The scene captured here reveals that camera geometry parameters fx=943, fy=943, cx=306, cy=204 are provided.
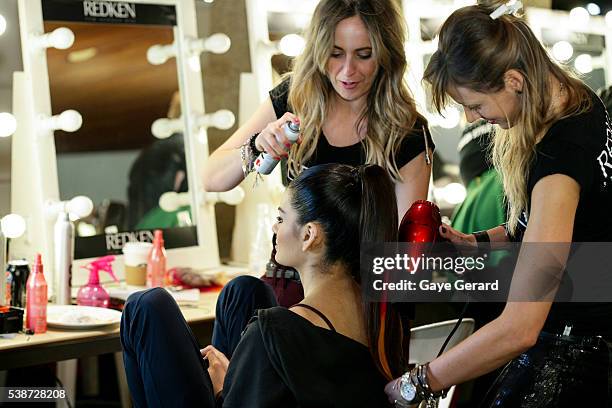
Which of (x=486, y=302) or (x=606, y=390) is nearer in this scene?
(x=606, y=390)

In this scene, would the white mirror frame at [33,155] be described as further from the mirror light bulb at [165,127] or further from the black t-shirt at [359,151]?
the black t-shirt at [359,151]

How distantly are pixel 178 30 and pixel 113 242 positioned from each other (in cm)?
70

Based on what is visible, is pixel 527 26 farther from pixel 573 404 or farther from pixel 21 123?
pixel 21 123

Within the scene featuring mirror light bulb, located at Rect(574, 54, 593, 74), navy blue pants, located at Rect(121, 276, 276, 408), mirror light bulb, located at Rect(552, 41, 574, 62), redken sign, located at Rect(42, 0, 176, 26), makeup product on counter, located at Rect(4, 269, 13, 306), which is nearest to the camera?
navy blue pants, located at Rect(121, 276, 276, 408)

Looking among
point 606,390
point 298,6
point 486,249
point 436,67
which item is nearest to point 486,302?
point 486,249

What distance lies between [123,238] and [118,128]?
1.06 ft

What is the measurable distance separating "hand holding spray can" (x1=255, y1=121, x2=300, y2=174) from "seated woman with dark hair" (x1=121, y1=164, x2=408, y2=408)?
0.15 metres

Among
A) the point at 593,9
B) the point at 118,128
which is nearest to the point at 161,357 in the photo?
→ the point at 118,128

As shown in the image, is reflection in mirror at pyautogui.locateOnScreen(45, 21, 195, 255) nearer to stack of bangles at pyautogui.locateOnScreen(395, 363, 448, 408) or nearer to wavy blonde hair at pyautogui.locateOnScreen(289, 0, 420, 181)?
wavy blonde hair at pyautogui.locateOnScreen(289, 0, 420, 181)

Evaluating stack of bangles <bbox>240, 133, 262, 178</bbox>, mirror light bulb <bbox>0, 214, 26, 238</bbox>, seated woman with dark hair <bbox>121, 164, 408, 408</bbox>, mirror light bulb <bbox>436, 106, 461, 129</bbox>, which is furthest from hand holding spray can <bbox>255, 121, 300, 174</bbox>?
mirror light bulb <bbox>436, 106, 461, 129</bbox>

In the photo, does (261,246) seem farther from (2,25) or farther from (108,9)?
(2,25)

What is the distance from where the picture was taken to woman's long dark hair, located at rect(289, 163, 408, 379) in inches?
63.8

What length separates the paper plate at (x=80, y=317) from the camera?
221 cm

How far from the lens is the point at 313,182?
169cm
